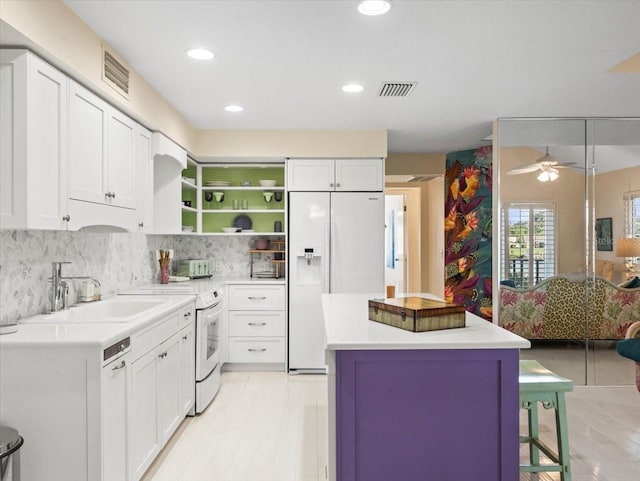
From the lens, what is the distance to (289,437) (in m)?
3.25

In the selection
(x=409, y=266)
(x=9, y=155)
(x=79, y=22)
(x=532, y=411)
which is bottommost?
(x=532, y=411)

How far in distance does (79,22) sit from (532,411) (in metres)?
3.17

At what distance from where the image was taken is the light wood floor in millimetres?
2760

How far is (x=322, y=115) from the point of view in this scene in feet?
13.9

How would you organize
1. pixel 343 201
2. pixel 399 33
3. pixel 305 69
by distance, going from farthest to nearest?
pixel 343 201, pixel 305 69, pixel 399 33

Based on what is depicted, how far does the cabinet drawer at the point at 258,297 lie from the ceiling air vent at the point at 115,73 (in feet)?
7.68

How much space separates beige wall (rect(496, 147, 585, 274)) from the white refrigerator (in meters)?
1.29

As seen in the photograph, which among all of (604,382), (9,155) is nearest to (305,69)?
(9,155)

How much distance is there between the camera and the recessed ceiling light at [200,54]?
283cm

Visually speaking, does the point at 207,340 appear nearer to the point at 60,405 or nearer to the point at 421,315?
the point at 60,405

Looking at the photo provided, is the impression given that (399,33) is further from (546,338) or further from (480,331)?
(546,338)

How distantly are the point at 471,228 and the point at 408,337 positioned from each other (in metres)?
4.51

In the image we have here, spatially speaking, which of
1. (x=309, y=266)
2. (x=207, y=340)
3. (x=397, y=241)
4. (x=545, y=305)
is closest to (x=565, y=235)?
(x=545, y=305)

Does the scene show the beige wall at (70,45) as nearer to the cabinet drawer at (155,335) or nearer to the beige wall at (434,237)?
the cabinet drawer at (155,335)
